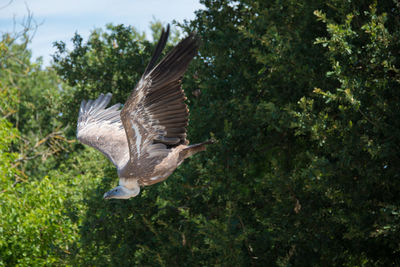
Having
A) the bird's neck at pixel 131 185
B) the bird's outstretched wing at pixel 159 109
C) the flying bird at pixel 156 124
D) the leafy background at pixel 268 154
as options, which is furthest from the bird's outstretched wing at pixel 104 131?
the leafy background at pixel 268 154

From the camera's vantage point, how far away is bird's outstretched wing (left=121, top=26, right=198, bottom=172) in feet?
17.4

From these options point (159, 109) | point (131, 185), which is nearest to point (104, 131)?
point (131, 185)

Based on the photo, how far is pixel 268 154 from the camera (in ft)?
27.6

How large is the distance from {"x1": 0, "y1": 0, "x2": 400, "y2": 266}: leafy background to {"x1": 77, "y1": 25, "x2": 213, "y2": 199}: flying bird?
4.49 feet

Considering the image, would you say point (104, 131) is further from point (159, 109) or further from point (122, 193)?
point (159, 109)

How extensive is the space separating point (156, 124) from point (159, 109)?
0.59 ft

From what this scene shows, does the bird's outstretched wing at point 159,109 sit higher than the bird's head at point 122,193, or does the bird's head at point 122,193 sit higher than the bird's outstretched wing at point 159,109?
the bird's outstretched wing at point 159,109

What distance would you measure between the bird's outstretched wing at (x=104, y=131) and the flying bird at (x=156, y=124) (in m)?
0.22

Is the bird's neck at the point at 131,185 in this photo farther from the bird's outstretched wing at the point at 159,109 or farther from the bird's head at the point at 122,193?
the bird's outstretched wing at the point at 159,109

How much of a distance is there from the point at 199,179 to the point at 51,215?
4.28 meters

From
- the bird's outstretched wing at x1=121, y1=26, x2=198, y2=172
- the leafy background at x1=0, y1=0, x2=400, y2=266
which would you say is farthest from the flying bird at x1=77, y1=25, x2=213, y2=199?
the leafy background at x1=0, y1=0, x2=400, y2=266

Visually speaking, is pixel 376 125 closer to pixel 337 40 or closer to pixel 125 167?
pixel 337 40

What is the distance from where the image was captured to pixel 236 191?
25.9ft

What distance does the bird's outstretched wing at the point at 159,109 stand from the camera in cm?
→ 531
